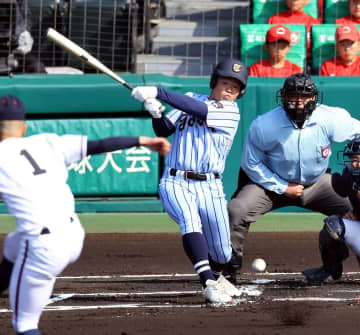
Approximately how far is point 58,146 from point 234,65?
2013 millimetres

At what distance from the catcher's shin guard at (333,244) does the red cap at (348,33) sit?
4819mm

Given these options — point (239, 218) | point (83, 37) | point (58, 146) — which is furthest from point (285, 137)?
point (83, 37)

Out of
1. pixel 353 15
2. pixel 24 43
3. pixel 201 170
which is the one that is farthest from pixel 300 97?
pixel 353 15

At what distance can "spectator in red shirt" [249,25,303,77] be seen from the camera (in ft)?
33.2

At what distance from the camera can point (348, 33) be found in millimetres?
10070

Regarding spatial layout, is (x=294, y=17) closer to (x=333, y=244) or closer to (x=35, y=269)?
(x=333, y=244)

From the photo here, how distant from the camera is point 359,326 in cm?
448

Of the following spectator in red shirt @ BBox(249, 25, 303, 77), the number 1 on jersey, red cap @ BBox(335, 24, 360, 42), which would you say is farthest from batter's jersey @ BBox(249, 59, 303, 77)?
the number 1 on jersey

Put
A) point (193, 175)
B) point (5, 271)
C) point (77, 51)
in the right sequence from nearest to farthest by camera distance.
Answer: point (5, 271), point (193, 175), point (77, 51)

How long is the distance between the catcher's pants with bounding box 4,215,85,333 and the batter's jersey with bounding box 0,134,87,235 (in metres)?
0.06

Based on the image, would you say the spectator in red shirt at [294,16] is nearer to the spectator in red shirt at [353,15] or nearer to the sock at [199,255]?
the spectator in red shirt at [353,15]

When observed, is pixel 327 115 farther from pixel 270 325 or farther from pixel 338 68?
pixel 338 68

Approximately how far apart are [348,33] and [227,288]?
5538 mm

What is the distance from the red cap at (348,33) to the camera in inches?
396
